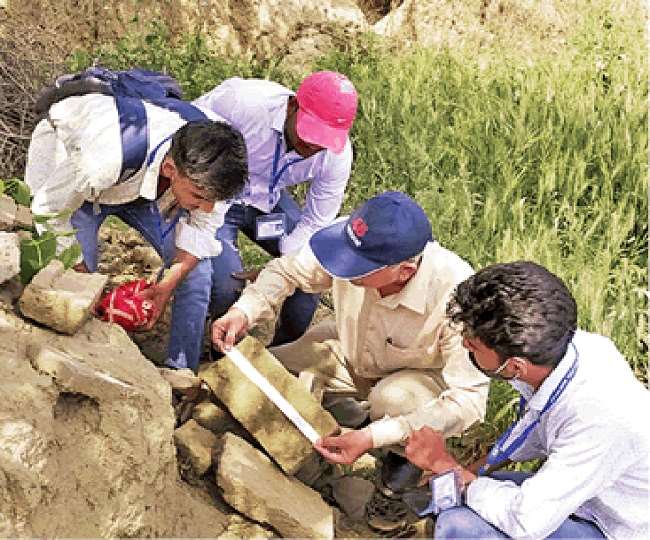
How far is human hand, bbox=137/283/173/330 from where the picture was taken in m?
3.22

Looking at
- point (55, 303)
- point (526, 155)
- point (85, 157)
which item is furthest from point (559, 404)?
point (526, 155)

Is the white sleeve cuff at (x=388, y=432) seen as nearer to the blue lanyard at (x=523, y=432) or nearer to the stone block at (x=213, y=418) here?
the blue lanyard at (x=523, y=432)

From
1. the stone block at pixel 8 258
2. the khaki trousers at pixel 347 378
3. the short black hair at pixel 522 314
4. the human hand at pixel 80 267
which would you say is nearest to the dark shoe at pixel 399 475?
the khaki trousers at pixel 347 378

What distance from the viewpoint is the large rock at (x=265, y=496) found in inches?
108

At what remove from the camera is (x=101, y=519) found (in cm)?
239

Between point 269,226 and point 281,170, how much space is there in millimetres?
276

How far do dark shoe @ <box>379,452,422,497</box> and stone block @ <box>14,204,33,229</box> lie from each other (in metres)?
1.41

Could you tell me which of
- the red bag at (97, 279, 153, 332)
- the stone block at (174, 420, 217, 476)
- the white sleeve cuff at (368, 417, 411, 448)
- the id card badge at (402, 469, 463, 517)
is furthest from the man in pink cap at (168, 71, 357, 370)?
the id card badge at (402, 469, 463, 517)

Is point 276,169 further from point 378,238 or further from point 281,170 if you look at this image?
point 378,238

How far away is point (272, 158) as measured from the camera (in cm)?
370

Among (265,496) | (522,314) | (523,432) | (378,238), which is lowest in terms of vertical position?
(265,496)

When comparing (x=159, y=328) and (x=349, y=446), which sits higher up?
(x=349, y=446)

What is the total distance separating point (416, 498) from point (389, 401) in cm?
37

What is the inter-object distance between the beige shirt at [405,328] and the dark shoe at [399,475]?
0.28 metres
